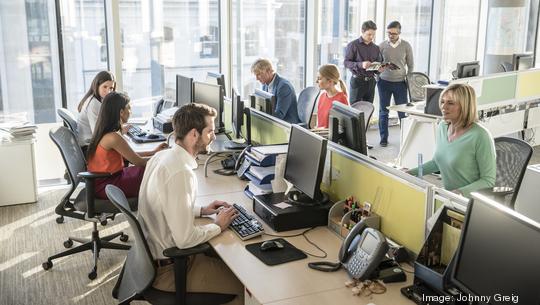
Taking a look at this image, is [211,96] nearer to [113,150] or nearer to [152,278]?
[113,150]

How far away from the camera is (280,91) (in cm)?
521

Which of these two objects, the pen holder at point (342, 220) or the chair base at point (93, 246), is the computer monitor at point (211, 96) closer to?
the chair base at point (93, 246)

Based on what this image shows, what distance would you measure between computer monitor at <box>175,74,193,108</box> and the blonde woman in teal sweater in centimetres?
238

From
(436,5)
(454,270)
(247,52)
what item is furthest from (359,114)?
(436,5)

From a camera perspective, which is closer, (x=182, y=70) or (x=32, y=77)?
(x=32, y=77)

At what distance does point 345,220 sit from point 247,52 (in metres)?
5.04

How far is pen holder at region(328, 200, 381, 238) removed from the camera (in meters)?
2.74

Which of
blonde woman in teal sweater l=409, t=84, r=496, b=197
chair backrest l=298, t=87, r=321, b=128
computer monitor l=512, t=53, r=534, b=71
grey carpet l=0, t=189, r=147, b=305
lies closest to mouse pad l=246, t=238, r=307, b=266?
blonde woman in teal sweater l=409, t=84, r=496, b=197

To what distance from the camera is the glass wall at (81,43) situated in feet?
19.7

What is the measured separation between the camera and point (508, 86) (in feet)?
22.1

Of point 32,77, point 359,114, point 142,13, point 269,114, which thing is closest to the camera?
point 359,114

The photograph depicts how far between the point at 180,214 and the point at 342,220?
2.63 feet

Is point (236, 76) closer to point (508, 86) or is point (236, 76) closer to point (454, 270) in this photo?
point (508, 86)

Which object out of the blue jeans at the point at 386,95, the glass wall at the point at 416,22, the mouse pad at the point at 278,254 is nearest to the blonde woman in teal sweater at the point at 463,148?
the mouse pad at the point at 278,254
